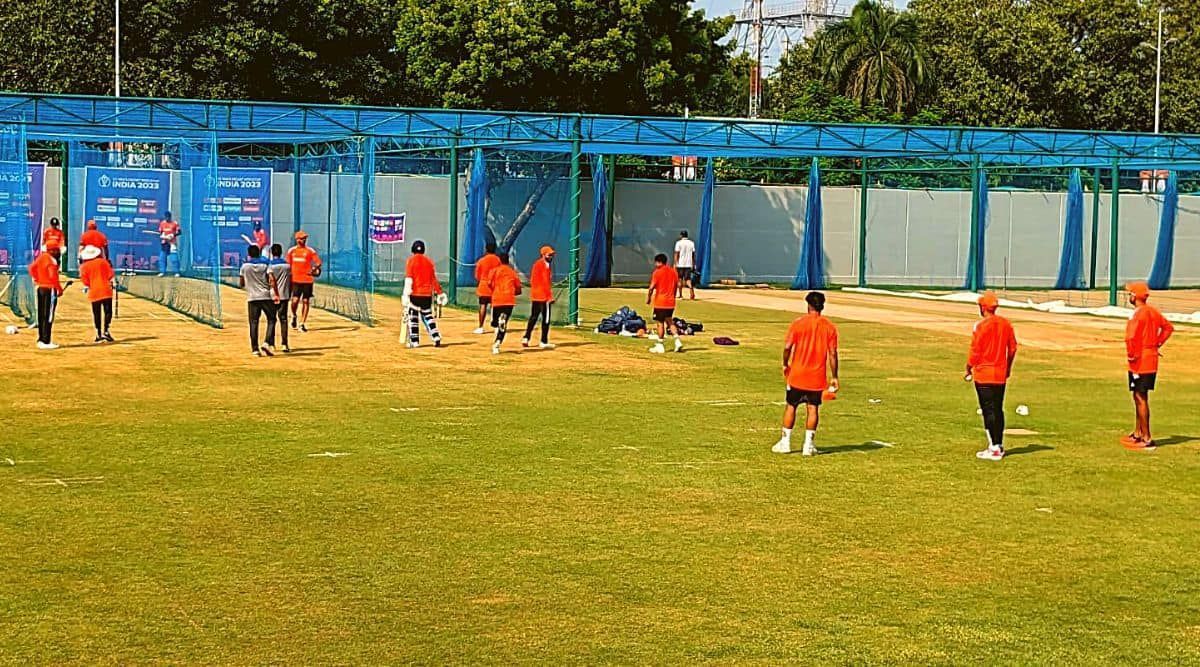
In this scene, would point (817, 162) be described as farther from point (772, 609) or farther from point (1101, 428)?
point (772, 609)

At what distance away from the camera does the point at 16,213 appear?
2589cm

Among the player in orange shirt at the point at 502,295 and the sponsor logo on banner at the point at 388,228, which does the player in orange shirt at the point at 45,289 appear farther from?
the sponsor logo on banner at the point at 388,228

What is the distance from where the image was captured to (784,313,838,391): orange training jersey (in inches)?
558

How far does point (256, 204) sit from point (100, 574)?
24.5 metres

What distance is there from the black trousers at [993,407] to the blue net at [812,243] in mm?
30851

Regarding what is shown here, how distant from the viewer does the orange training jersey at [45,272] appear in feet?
73.4

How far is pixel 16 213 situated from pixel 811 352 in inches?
652

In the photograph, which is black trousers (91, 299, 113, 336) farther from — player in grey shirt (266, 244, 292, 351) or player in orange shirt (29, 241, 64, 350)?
player in grey shirt (266, 244, 292, 351)

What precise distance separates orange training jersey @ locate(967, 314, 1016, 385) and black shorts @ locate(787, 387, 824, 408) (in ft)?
4.82

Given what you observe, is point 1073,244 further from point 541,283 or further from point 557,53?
point 541,283

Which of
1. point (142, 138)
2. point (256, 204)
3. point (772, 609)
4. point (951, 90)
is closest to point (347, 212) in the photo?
point (256, 204)

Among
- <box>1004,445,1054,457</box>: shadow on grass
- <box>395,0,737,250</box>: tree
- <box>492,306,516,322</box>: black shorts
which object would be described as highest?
<box>395,0,737,250</box>: tree

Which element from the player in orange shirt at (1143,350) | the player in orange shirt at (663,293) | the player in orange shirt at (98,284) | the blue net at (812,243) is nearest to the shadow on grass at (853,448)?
the player in orange shirt at (1143,350)

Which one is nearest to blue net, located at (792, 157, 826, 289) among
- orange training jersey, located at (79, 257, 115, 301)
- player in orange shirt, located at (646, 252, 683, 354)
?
player in orange shirt, located at (646, 252, 683, 354)
